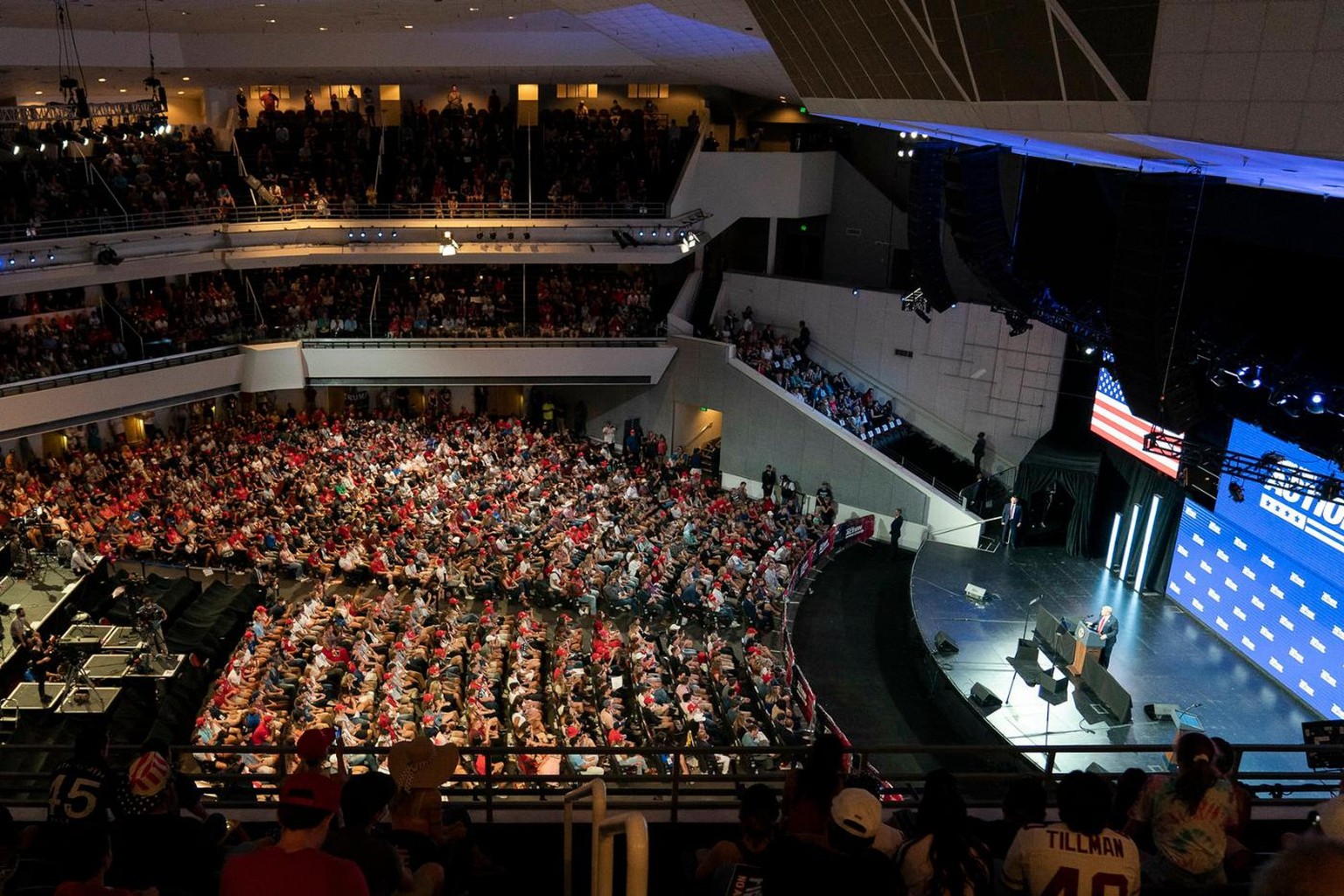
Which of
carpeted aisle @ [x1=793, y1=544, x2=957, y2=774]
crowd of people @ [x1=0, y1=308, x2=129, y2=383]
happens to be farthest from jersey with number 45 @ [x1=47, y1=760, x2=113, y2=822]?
crowd of people @ [x1=0, y1=308, x2=129, y2=383]

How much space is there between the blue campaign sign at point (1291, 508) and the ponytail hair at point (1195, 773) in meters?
8.68

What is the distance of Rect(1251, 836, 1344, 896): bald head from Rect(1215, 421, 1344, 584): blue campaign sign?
34.6 ft

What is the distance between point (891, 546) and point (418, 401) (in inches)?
501

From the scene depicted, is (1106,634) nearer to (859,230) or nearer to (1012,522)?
(1012,522)

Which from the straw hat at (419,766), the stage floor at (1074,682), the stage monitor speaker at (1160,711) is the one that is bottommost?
the stage floor at (1074,682)

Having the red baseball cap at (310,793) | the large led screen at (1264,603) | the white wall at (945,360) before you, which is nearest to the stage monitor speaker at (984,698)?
the large led screen at (1264,603)

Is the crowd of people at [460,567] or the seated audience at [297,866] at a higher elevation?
the seated audience at [297,866]

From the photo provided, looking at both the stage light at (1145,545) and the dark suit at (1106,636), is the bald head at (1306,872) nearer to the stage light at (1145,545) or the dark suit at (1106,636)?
the dark suit at (1106,636)

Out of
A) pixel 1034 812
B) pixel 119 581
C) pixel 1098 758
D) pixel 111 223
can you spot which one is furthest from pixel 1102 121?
pixel 111 223

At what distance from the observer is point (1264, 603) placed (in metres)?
13.1

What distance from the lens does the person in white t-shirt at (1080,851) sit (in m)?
3.29

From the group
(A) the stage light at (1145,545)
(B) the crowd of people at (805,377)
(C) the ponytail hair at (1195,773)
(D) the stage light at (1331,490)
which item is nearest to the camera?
(C) the ponytail hair at (1195,773)

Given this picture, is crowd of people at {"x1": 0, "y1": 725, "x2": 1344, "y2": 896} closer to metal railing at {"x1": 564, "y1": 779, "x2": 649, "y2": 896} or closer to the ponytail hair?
the ponytail hair

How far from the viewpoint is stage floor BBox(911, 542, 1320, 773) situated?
1179 centimetres
